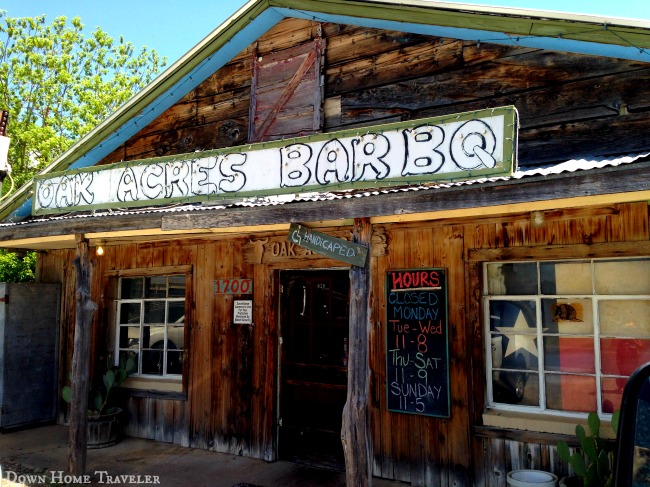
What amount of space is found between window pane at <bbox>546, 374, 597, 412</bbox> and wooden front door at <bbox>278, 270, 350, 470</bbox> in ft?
7.33

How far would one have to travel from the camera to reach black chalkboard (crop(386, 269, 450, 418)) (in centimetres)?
566

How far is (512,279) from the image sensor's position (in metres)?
5.55

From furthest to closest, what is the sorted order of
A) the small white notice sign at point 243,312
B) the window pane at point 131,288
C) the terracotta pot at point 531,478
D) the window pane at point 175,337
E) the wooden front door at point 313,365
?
the window pane at point 131,288 < the window pane at point 175,337 < the small white notice sign at point 243,312 < the wooden front door at point 313,365 < the terracotta pot at point 531,478

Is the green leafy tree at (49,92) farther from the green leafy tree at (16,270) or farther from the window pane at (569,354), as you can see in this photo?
the window pane at (569,354)

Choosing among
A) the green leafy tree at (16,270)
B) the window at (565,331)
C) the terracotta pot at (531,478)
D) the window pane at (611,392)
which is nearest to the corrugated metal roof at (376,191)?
the window at (565,331)

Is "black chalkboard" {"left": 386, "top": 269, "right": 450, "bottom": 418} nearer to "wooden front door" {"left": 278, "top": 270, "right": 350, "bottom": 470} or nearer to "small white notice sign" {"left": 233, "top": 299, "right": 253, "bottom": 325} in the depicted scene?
"wooden front door" {"left": 278, "top": 270, "right": 350, "bottom": 470}

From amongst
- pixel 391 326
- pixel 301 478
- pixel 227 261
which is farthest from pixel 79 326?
pixel 391 326

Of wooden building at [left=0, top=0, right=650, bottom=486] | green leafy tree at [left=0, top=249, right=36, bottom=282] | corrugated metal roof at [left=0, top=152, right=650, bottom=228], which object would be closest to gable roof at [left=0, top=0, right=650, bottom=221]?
wooden building at [left=0, top=0, right=650, bottom=486]

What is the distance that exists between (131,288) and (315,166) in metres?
4.92

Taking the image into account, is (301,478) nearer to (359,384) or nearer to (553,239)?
(359,384)

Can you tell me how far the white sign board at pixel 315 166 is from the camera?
156 inches

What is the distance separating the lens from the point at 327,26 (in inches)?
273

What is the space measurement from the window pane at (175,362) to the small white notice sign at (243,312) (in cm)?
124

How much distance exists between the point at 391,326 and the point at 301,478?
6.38 feet
